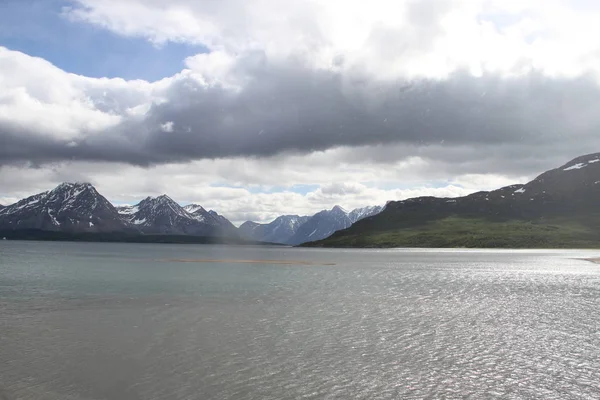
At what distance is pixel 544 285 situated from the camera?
9662cm

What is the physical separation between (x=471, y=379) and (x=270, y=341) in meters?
18.2

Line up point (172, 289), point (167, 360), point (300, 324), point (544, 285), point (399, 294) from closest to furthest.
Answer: point (167, 360) < point (300, 324) < point (399, 294) < point (172, 289) < point (544, 285)

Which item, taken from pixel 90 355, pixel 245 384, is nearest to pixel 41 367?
pixel 90 355

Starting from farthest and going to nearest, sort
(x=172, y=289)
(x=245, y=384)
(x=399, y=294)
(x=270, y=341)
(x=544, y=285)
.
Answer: (x=544, y=285) → (x=172, y=289) → (x=399, y=294) → (x=270, y=341) → (x=245, y=384)

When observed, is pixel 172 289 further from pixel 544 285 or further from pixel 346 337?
pixel 544 285

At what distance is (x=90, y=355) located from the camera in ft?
122

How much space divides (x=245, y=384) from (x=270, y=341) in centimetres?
1266

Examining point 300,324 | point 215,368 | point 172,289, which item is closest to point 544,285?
point 300,324

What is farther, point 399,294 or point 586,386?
point 399,294

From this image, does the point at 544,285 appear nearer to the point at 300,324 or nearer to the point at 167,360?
the point at 300,324

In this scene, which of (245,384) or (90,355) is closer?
(245,384)

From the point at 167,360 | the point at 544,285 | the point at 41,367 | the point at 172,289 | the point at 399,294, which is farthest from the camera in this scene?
the point at 544,285

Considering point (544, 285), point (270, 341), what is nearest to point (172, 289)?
point (270, 341)

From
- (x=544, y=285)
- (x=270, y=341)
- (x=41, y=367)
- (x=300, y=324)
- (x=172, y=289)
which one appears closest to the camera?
(x=41, y=367)
